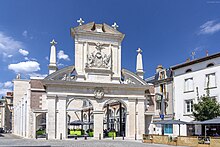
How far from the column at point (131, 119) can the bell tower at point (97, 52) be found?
2.85 m

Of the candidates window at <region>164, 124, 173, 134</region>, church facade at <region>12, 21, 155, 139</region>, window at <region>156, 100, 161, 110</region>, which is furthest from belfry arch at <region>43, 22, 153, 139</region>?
window at <region>156, 100, 161, 110</region>

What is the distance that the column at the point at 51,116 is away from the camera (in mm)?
30875

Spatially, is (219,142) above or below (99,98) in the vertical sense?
below

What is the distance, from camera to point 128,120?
33781 millimetres

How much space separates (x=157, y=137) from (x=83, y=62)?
1164cm

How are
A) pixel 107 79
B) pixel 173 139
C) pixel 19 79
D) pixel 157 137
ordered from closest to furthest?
pixel 173 139, pixel 157 137, pixel 107 79, pixel 19 79

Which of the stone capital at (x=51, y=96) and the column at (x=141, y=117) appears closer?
the stone capital at (x=51, y=96)

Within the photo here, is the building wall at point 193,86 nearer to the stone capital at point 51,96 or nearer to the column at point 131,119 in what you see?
the column at point 131,119

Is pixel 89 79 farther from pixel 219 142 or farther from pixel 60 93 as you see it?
pixel 219 142

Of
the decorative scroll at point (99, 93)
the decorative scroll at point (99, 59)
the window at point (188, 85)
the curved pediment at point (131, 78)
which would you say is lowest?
the decorative scroll at point (99, 93)

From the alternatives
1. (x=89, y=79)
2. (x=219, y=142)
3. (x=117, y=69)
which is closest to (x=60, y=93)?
(x=89, y=79)

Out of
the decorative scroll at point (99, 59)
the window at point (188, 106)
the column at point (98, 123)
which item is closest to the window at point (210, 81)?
the window at point (188, 106)

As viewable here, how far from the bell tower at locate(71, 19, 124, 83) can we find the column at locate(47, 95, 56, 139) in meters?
3.59

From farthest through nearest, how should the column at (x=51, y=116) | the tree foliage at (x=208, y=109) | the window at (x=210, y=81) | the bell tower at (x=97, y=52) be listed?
the bell tower at (x=97, y=52) < the column at (x=51, y=116) < the window at (x=210, y=81) < the tree foliage at (x=208, y=109)
